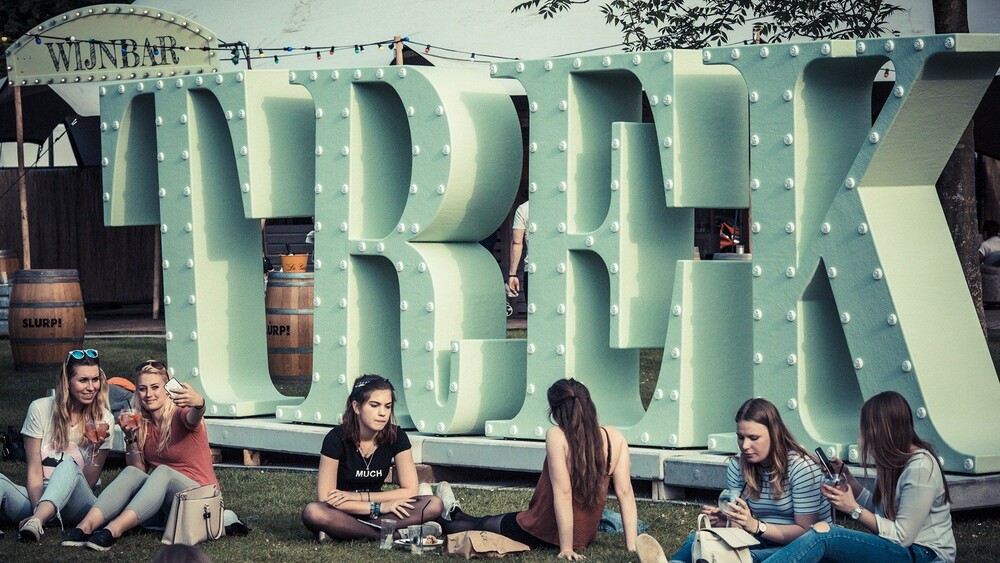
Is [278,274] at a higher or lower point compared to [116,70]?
lower

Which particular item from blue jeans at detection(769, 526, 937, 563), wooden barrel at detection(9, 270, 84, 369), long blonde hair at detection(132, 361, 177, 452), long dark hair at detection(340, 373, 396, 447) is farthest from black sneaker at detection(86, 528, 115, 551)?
wooden barrel at detection(9, 270, 84, 369)

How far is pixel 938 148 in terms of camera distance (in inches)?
286

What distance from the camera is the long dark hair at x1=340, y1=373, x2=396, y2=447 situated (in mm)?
6871

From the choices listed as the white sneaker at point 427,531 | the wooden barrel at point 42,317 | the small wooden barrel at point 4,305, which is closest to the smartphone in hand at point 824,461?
the white sneaker at point 427,531

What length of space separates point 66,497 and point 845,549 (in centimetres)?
392

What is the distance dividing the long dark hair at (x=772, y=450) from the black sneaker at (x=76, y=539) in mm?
3200

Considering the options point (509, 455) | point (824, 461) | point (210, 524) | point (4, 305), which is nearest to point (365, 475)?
point (210, 524)

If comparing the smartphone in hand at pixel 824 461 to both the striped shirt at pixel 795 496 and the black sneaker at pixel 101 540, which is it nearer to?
the striped shirt at pixel 795 496

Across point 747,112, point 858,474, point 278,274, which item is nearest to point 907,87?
point 747,112

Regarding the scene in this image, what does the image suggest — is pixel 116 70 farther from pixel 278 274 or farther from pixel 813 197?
pixel 813 197

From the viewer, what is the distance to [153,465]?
7.35 m

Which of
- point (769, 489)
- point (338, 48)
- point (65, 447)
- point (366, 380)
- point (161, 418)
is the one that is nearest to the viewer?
point (769, 489)

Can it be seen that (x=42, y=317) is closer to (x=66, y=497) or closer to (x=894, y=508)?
(x=66, y=497)

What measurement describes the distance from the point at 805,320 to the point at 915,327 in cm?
59
